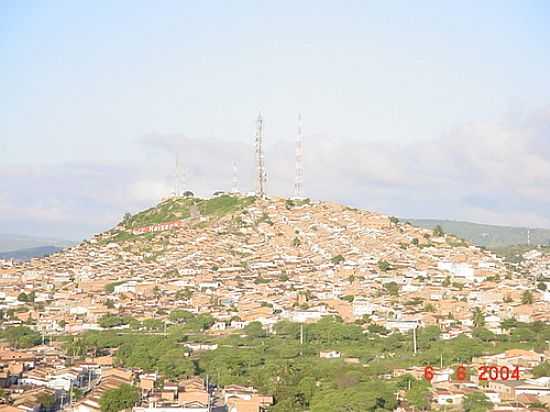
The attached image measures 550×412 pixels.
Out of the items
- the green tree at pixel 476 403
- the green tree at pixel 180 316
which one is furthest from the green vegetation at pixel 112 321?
the green tree at pixel 476 403

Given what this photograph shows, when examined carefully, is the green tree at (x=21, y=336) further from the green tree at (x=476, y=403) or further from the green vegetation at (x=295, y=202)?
the green vegetation at (x=295, y=202)

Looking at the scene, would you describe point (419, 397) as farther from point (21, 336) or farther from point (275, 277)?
point (275, 277)

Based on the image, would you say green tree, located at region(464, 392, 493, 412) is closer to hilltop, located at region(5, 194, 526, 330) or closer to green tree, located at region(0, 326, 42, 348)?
hilltop, located at region(5, 194, 526, 330)

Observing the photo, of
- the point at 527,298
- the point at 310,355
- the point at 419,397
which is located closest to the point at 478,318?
the point at 527,298
